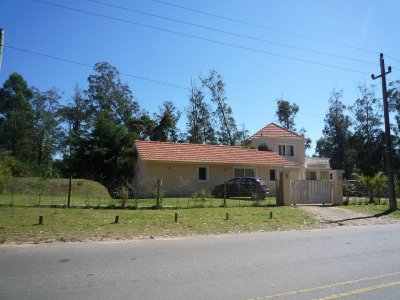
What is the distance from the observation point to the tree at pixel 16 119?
5159cm

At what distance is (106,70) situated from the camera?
54.9 metres

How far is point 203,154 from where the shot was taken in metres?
32.2

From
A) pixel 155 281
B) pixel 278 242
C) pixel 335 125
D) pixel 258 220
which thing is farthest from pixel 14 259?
pixel 335 125

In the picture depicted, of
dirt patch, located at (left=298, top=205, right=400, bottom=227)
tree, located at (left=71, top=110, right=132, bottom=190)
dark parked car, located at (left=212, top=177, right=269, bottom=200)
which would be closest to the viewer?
dirt patch, located at (left=298, top=205, right=400, bottom=227)

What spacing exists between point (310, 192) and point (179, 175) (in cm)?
1151

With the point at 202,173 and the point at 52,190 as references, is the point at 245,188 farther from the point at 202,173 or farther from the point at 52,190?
the point at 52,190

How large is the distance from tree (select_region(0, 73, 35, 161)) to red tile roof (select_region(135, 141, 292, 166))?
2853cm

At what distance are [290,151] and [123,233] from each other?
3081 centimetres

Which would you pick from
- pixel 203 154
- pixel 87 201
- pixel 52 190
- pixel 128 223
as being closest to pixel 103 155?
pixel 203 154

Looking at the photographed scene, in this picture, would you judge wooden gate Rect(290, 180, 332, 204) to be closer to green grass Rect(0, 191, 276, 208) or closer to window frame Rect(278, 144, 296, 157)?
green grass Rect(0, 191, 276, 208)

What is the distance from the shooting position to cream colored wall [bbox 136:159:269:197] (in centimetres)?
2936

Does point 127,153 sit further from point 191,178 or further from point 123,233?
point 123,233

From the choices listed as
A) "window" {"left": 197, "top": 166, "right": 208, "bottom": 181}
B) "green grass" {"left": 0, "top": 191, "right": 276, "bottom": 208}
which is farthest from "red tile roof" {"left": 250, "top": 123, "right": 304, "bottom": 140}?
"green grass" {"left": 0, "top": 191, "right": 276, "bottom": 208}

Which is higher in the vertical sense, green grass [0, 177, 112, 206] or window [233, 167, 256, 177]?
window [233, 167, 256, 177]
